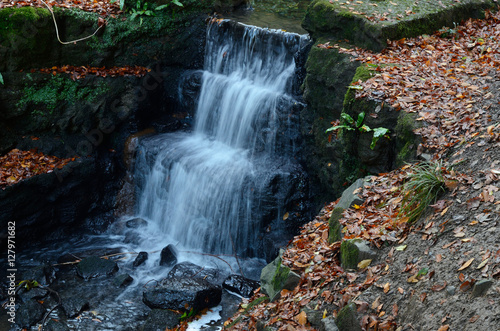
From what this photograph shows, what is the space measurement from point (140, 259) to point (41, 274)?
1.76 m

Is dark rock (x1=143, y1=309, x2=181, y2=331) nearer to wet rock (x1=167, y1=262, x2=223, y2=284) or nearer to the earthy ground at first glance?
wet rock (x1=167, y1=262, x2=223, y2=284)

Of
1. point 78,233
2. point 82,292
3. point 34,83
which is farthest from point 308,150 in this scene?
point 34,83

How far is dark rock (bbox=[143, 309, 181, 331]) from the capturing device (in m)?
6.53

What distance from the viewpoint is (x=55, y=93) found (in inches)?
383

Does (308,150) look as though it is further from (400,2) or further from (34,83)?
(34,83)

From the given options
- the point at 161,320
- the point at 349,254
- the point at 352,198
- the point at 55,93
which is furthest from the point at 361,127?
the point at 55,93

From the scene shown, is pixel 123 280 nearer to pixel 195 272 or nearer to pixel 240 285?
pixel 195 272

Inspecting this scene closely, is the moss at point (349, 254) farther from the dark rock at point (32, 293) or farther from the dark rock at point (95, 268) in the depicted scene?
the dark rock at point (32, 293)

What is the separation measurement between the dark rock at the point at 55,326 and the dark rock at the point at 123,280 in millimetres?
1204

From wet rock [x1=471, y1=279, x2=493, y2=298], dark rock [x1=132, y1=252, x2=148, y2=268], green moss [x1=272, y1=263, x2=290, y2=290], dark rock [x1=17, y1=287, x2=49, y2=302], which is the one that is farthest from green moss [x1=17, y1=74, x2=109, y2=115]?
wet rock [x1=471, y1=279, x2=493, y2=298]

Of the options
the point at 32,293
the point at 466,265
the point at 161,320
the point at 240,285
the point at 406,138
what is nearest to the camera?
the point at 466,265

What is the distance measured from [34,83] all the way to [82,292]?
189 inches

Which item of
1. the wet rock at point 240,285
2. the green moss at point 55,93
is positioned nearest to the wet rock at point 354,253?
the wet rock at point 240,285

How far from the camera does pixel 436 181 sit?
4332 millimetres
